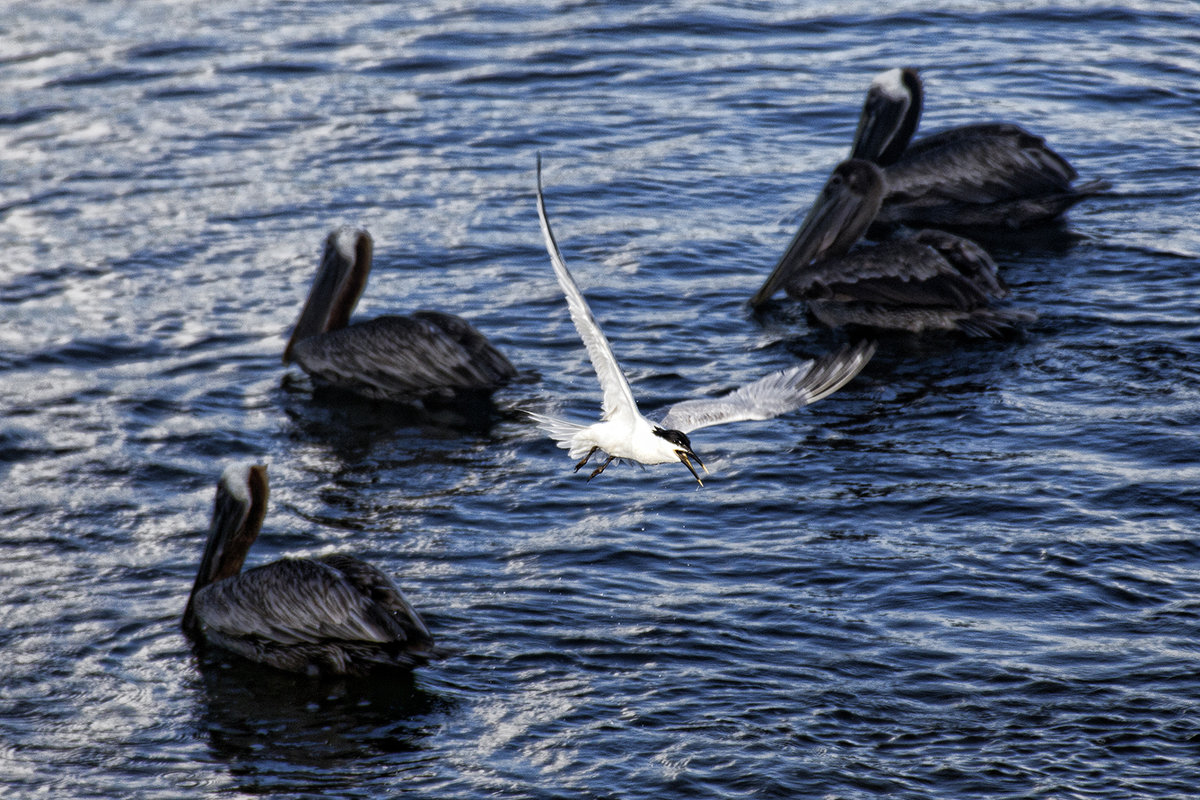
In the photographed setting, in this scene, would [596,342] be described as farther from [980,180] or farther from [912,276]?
[980,180]

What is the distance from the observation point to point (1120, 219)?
12.2 metres

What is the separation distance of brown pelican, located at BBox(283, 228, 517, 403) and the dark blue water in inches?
7.5

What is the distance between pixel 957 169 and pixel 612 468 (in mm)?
5070

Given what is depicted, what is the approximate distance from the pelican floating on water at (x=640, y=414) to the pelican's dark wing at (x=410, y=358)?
2.62 m

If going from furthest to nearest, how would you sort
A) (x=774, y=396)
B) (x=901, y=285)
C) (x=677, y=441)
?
(x=901, y=285) → (x=774, y=396) → (x=677, y=441)

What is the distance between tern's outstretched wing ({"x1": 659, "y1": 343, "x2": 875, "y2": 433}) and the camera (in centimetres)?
723

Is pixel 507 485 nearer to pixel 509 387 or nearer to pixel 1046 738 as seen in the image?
pixel 509 387

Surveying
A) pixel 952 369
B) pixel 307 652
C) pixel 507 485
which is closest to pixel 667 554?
pixel 507 485

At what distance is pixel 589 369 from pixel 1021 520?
3243 millimetres

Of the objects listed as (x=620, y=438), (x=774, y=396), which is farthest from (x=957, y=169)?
(x=620, y=438)

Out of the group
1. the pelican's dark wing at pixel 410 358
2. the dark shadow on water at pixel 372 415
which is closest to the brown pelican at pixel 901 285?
the pelican's dark wing at pixel 410 358

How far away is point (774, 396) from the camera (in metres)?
7.52

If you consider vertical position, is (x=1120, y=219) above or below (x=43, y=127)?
below

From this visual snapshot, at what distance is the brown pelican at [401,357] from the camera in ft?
32.4
